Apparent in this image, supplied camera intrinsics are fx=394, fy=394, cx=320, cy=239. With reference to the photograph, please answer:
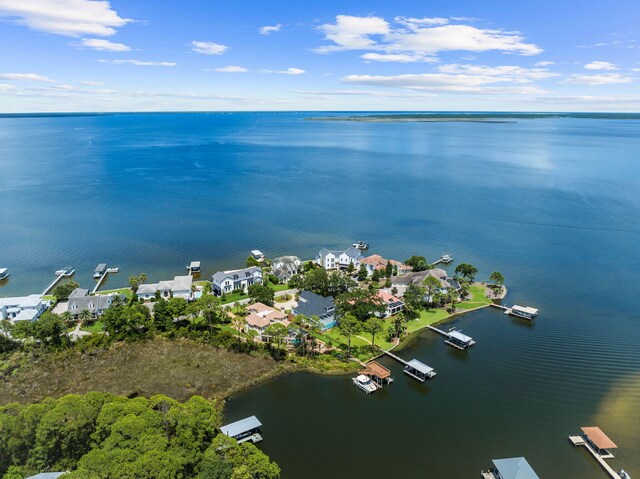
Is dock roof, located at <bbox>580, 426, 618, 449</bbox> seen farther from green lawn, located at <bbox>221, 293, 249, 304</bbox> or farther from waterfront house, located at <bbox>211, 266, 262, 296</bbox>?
waterfront house, located at <bbox>211, 266, 262, 296</bbox>

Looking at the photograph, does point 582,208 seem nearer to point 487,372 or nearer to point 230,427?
point 487,372

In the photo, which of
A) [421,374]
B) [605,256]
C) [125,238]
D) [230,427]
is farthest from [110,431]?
[605,256]

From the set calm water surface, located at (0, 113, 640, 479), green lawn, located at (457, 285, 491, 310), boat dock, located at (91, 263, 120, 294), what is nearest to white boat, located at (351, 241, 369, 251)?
calm water surface, located at (0, 113, 640, 479)

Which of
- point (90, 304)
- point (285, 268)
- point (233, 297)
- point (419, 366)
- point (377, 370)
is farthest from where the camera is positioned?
point (285, 268)

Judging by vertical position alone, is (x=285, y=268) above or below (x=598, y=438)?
above

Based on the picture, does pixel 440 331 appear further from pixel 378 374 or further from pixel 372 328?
pixel 378 374

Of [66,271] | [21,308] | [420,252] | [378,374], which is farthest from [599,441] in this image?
[66,271]

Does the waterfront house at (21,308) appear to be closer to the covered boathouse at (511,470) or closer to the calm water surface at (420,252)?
the calm water surface at (420,252)
